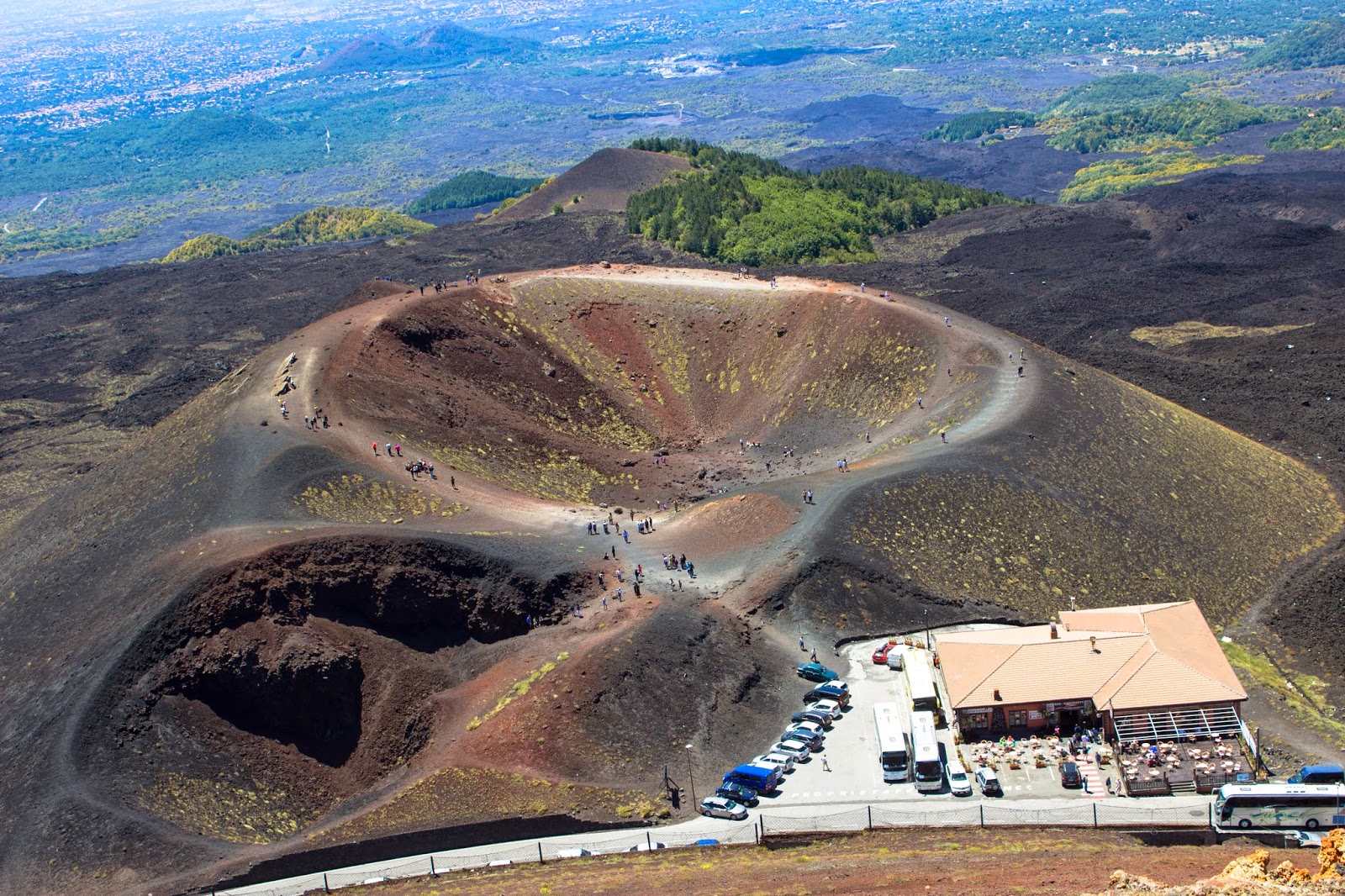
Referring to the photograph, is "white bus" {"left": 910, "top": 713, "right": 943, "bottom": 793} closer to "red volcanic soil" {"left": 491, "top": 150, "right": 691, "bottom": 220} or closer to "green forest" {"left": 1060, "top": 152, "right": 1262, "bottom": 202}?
"red volcanic soil" {"left": 491, "top": 150, "right": 691, "bottom": 220}

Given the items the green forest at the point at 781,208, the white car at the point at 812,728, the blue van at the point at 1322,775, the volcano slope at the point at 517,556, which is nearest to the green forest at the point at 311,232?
the green forest at the point at 781,208

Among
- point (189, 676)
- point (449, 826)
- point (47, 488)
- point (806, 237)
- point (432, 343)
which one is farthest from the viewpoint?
point (806, 237)

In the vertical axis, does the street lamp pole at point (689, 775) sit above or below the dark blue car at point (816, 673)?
below

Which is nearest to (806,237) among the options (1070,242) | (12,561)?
(1070,242)

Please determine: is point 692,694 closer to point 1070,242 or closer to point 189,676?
point 189,676

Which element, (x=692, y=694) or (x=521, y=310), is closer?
(x=692, y=694)

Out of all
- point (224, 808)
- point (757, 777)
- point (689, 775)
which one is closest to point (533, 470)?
point (689, 775)

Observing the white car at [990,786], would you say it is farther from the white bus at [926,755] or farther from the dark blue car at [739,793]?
the dark blue car at [739,793]
